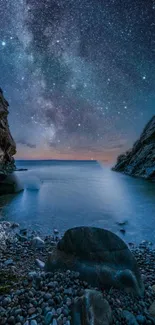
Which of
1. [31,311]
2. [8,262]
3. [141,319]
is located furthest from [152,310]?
[8,262]

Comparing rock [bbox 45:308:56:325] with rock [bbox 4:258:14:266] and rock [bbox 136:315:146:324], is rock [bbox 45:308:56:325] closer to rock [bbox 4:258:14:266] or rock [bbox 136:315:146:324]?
rock [bbox 136:315:146:324]

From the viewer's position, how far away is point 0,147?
3086 centimetres

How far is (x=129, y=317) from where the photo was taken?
8.08 ft

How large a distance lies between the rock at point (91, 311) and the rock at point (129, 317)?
30 centimetres

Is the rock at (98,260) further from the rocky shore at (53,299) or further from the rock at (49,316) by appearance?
the rock at (49,316)

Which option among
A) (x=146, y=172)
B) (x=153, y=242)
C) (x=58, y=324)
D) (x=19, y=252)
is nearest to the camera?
(x=58, y=324)

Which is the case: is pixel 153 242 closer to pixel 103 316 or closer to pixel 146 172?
pixel 103 316

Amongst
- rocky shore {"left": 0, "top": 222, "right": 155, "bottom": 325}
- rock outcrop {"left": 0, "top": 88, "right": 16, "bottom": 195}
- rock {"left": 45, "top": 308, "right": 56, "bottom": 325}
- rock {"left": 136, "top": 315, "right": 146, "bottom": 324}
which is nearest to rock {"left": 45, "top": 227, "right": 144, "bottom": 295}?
rocky shore {"left": 0, "top": 222, "right": 155, "bottom": 325}

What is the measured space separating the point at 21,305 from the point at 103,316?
1.34m

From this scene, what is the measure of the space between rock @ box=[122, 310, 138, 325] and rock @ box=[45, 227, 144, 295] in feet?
1.63

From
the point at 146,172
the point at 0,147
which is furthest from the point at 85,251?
the point at 146,172

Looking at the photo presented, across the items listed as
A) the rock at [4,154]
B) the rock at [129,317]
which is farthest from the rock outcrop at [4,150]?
the rock at [129,317]

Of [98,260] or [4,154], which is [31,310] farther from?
[4,154]

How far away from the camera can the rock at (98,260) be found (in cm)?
313
